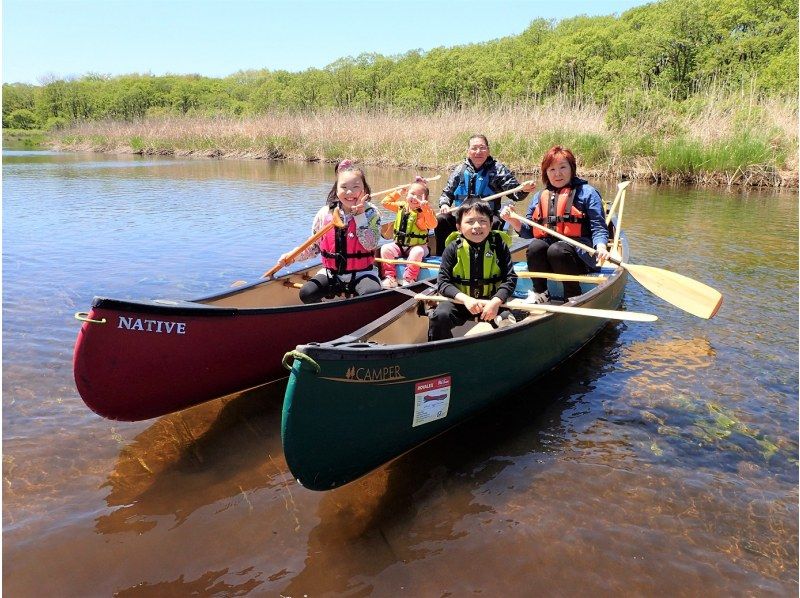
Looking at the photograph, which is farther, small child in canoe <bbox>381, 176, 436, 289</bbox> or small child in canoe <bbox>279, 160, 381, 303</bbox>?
small child in canoe <bbox>381, 176, 436, 289</bbox>

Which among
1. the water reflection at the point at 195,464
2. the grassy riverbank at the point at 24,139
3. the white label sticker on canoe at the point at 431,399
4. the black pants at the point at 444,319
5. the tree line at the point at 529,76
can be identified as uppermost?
the tree line at the point at 529,76

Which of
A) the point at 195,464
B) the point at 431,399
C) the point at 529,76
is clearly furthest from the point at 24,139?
the point at 431,399

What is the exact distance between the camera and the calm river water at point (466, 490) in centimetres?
217

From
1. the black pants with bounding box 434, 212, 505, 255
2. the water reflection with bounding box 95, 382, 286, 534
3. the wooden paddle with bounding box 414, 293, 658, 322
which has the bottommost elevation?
the water reflection with bounding box 95, 382, 286, 534

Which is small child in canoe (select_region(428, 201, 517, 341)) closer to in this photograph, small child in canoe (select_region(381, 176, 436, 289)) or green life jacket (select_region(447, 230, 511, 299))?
green life jacket (select_region(447, 230, 511, 299))

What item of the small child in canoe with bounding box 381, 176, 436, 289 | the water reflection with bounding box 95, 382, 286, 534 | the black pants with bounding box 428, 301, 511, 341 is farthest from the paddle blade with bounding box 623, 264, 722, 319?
the water reflection with bounding box 95, 382, 286, 534

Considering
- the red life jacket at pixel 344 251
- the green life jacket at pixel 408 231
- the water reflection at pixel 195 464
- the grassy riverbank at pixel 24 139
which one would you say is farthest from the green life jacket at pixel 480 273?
the grassy riverbank at pixel 24 139

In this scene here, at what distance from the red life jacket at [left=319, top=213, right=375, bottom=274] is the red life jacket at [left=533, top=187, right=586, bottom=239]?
56.6 inches

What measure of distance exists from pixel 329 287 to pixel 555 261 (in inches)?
67.1

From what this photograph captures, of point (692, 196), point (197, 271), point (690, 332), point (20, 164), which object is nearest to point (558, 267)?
point (690, 332)

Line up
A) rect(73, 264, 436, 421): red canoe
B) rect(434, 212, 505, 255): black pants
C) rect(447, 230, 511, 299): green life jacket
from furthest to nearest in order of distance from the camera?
rect(434, 212, 505, 255): black pants
rect(447, 230, 511, 299): green life jacket
rect(73, 264, 436, 421): red canoe

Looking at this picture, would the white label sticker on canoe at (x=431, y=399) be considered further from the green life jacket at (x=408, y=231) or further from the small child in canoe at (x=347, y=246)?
the green life jacket at (x=408, y=231)

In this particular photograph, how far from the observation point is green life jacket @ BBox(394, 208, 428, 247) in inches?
211

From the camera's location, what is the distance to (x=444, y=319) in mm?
3383
